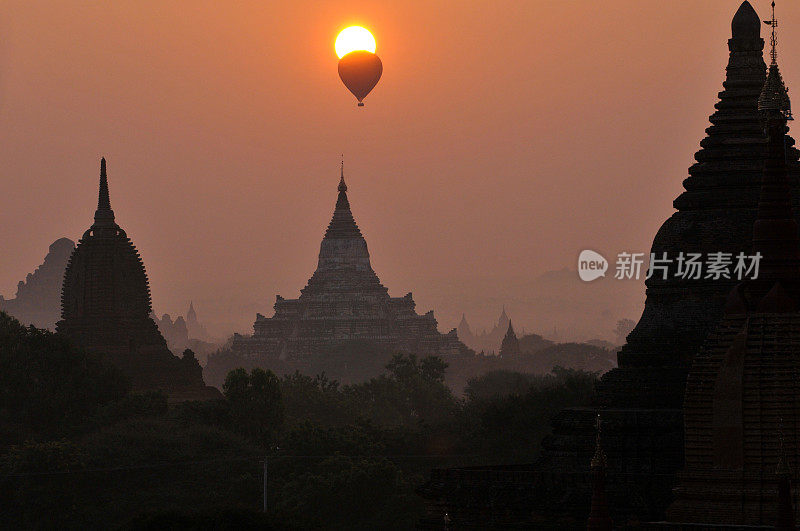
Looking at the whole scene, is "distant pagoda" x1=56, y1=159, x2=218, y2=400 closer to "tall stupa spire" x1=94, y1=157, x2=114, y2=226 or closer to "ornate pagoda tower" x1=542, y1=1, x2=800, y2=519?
"tall stupa spire" x1=94, y1=157, x2=114, y2=226

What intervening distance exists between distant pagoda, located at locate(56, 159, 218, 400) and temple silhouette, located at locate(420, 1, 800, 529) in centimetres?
6949

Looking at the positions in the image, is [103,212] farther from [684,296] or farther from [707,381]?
[707,381]

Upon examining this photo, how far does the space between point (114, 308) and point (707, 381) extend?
8844 centimetres

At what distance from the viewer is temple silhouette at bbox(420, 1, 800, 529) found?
51875 millimetres

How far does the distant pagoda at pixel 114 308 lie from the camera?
137 metres

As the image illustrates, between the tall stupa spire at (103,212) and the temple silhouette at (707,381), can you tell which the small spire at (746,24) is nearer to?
the temple silhouette at (707,381)

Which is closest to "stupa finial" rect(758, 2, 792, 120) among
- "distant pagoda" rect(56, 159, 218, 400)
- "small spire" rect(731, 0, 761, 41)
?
"small spire" rect(731, 0, 761, 41)

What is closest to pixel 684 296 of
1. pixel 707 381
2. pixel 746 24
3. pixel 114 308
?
pixel 746 24

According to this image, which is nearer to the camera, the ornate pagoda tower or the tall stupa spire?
the ornate pagoda tower

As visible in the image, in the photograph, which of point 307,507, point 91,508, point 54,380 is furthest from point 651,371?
point 54,380

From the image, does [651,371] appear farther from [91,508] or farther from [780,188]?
[91,508]

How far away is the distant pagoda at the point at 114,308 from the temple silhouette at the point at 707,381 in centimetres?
6949

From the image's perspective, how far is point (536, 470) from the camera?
6538 centimetres

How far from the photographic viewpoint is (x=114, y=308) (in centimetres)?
13838
